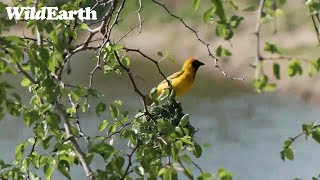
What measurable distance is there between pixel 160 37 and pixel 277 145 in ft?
2.62

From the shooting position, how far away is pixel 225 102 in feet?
12.9

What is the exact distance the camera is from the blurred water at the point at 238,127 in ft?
9.29

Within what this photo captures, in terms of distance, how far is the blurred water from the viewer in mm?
2832

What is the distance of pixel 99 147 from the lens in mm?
902

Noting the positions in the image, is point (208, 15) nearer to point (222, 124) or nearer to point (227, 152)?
point (227, 152)

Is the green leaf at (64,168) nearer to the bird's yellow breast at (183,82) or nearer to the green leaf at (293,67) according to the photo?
the green leaf at (293,67)

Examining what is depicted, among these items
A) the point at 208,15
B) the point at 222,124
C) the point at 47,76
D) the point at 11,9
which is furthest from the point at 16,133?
the point at 208,15

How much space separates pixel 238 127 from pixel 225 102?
34cm

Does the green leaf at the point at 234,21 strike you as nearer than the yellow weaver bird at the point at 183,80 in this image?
Yes

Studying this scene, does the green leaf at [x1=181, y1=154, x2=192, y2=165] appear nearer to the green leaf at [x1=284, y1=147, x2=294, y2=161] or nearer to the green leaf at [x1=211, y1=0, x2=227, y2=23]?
the green leaf at [x1=284, y1=147, x2=294, y2=161]

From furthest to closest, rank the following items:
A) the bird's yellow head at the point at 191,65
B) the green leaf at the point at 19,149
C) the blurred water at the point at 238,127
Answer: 1. the blurred water at the point at 238,127
2. the bird's yellow head at the point at 191,65
3. the green leaf at the point at 19,149

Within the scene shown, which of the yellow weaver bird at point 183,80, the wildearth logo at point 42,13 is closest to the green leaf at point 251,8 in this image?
the wildearth logo at point 42,13

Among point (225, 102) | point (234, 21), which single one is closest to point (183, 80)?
point (234, 21)

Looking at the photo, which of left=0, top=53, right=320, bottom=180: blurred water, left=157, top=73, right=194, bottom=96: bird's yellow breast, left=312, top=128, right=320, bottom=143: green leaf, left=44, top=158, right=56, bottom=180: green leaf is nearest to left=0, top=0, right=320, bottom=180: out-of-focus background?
left=0, top=53, right=320, bottom=180: blurred water
